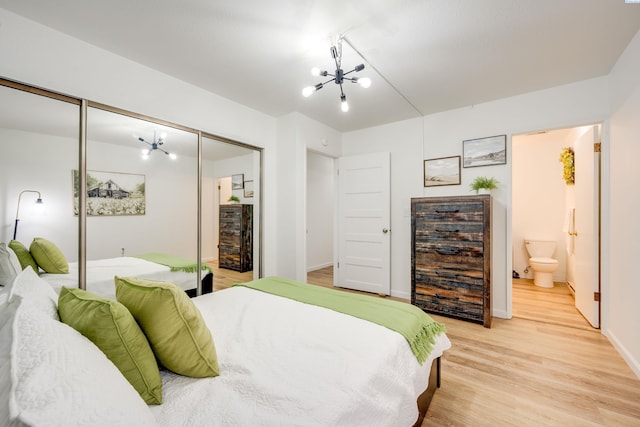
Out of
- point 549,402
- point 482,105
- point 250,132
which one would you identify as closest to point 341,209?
point 250,132

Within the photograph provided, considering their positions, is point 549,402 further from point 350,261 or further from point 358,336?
point 350,261

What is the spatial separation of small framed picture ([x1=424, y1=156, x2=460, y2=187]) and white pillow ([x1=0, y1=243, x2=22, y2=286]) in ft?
13.1

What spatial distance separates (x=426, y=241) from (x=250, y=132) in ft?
8.33

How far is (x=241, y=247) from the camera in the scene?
11.0 feet

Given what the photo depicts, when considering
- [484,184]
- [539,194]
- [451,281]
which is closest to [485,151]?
[484,184]

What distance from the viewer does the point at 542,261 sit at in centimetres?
416

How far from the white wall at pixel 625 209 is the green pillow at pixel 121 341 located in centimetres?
316

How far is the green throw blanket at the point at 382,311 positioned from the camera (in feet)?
4.95

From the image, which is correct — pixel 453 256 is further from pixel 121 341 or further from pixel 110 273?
pixel 110 273

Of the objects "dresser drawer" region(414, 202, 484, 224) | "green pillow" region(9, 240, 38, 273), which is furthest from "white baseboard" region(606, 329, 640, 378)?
"green pillow" region(9, 240, 38, 273)

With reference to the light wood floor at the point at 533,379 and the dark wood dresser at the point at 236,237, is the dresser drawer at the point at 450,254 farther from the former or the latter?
the dark wood dresser at the point at 236,237

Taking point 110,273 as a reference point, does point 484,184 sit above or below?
above

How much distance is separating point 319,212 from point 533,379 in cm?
450

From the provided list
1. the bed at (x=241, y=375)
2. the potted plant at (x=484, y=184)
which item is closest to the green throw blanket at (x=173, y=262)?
the bed at (x=241, y=375)
